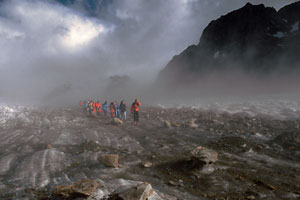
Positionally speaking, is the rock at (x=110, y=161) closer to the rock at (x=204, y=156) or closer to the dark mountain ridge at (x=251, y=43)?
the rock at (x=204, y=156)

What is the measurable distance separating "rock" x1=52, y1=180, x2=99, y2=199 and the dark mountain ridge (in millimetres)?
72391

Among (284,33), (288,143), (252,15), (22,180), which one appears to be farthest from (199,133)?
(252,15)

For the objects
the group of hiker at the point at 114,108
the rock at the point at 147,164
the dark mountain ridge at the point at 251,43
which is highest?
the dark mountain ridge at the point at 251,43

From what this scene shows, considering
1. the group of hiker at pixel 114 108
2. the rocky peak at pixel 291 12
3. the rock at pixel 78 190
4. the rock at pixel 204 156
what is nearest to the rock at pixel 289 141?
the rock at pixel 204 156

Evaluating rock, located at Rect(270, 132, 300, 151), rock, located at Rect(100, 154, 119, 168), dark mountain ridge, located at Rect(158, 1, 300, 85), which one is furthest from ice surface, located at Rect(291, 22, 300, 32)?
rock, located at Rect(100, 154, 119, 168)

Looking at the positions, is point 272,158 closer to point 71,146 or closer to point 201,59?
point 71,146

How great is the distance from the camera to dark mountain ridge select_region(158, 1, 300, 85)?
64.0m

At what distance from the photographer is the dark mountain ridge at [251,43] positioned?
64.0 m

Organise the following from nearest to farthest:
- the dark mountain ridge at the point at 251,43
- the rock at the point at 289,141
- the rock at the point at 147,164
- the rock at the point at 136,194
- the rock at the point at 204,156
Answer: the rock at the point at 136,194, the rock at the point at 204,156, the rock at the point at 147,164, the rock at the point at 289,141, the dark mountain ridge at the point at 251,43

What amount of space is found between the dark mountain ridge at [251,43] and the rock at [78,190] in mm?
72391

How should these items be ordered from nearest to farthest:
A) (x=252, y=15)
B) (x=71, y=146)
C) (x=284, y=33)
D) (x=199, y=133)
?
1. (x=71, y=146)
2. (x=199, y=133)
3. (x=284, y=33)
4. (x=252, y=15)

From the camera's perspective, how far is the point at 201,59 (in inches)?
3654

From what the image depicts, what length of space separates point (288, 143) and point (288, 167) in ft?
8.83

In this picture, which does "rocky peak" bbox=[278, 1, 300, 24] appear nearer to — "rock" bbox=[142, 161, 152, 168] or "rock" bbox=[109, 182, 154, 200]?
"rock" bbox=[142, 161, 152, 168]
